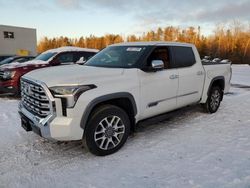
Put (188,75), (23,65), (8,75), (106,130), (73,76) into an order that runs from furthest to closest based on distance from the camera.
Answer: (23,65), (8,75), (188,75), (106,130), (73,76)

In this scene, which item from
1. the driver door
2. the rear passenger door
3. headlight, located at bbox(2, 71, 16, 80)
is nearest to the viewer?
the driver door

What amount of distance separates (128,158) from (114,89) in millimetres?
1075

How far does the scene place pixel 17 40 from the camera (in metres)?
41.0

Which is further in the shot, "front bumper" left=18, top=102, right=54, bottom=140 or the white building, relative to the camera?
the white building

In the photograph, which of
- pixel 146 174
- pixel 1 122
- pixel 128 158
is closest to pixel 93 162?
pixel 128 158

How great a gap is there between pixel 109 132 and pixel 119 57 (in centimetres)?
158

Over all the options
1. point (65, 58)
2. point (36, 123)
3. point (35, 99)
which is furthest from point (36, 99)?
point (65, 58)

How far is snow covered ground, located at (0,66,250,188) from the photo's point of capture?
3.18 meters

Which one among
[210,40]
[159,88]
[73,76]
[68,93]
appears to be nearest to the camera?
[68,93]

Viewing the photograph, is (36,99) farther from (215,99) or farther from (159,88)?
(215,99)

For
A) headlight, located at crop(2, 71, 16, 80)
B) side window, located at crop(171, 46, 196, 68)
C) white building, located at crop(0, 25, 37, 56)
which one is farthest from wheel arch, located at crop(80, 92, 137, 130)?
white building, located at crop(0, 25, 37, 56)

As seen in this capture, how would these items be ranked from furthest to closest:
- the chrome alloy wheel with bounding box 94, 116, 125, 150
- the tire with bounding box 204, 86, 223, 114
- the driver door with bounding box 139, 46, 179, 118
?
1. the tire with bounding box 204, 86, 223, 114
2. the driver door with bounding box 139, 46, 179, 118
3. the chrome alloy wheel with bounding box 94, 116, 125, 150

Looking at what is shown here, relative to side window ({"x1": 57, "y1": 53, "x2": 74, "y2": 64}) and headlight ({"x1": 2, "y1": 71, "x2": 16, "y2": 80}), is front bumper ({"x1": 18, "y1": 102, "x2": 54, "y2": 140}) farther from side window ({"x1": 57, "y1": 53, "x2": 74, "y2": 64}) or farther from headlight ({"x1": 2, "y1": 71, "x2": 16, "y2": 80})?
side window ({"x1": 57, "y1": 53, "x2": 74, "y2": 64})

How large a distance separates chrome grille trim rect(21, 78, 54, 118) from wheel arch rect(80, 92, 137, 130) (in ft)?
1.61
